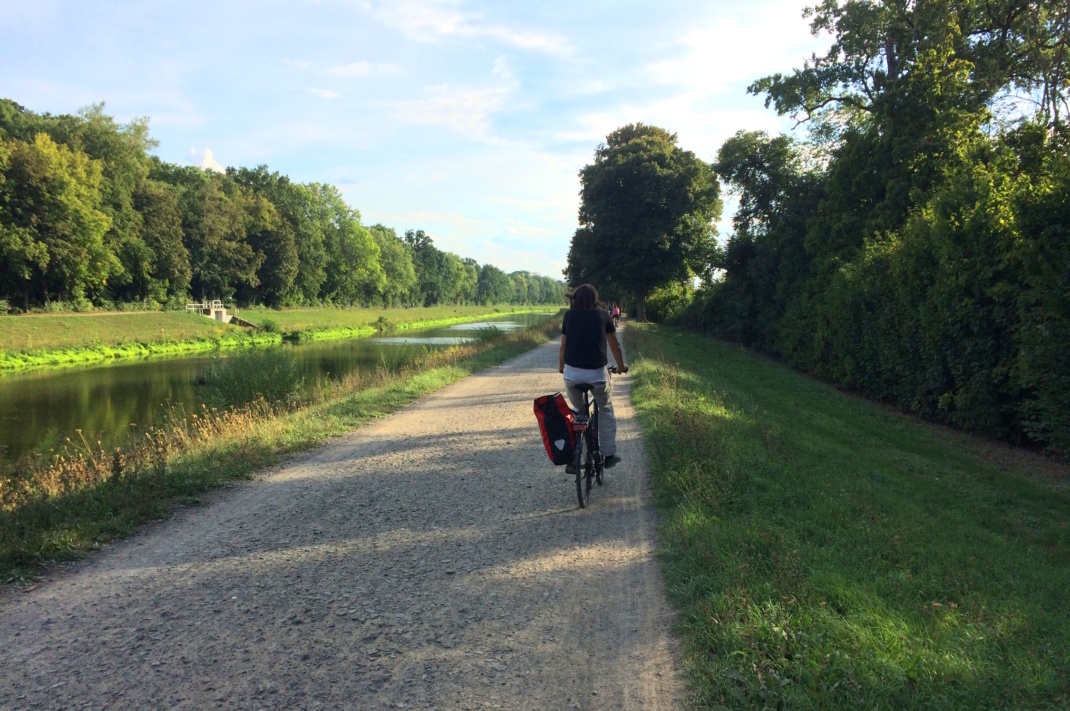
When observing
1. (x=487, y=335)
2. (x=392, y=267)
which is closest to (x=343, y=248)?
(x=392, y=267)

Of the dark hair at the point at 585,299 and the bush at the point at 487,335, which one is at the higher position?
the dark hair at the point at 585,299

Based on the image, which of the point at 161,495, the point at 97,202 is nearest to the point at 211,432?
the point at 161,495

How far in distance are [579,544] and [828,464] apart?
482 cm

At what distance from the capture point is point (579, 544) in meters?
4.95

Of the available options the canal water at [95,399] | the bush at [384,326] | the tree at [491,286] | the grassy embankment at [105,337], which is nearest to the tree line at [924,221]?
the canal water at [95,399]

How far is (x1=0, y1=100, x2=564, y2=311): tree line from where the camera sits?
40344mm

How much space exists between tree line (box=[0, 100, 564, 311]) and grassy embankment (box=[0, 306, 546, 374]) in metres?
5.68

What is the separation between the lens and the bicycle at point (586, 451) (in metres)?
5.83

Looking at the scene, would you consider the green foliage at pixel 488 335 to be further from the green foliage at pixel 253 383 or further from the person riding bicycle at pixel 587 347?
the person riding bicycle at pixel 587 347

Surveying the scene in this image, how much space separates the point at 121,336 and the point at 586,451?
40.4 m

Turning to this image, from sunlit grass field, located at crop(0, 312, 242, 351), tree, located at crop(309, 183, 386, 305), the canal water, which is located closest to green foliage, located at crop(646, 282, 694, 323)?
the canal water

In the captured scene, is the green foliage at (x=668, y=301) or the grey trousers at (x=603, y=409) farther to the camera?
the green foliage at (x=668, y=301)

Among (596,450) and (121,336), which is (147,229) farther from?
(596,450)

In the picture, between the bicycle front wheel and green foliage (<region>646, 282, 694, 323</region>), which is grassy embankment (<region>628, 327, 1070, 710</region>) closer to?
the bicycle front wheel
